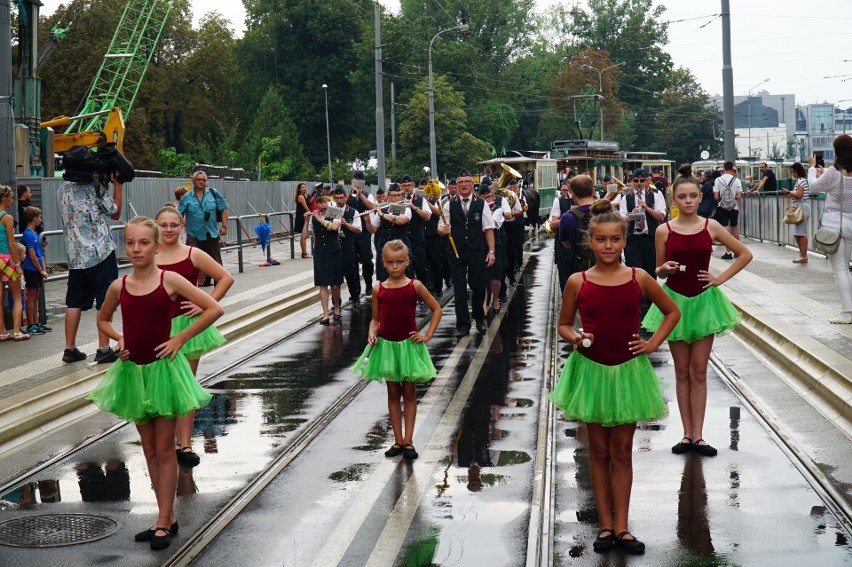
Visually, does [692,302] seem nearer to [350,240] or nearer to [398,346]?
[398,346]

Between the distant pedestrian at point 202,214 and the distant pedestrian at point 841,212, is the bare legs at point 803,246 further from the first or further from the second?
the distant pedestrian at point 202,214

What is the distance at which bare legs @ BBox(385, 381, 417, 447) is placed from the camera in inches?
337

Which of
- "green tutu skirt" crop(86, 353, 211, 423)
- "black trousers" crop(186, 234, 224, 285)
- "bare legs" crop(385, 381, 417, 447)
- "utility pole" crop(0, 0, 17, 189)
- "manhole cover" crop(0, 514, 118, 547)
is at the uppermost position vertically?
"utility pole" crop(0, 0, 17, 189)

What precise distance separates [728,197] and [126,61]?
4886cm

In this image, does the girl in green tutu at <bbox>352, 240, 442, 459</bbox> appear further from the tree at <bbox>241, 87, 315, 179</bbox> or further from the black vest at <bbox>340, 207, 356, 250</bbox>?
the tree at <bbox>241, 87, 315, 179</bbox>

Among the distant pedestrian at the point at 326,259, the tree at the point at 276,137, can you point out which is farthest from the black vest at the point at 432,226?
the tree at the point at 276,137

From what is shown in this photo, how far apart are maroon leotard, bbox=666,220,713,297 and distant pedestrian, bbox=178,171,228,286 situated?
489 inches

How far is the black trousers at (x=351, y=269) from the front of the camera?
18281mm

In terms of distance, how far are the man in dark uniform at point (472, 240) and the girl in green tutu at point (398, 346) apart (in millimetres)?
6533

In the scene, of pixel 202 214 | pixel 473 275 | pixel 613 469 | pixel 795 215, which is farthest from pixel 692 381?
pixel 795 215

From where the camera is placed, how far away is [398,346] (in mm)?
8656

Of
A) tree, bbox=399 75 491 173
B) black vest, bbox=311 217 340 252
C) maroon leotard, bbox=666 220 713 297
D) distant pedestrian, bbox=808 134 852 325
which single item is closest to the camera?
maroon leotard, bbox=666 220 713 297

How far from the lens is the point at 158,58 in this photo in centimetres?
7575

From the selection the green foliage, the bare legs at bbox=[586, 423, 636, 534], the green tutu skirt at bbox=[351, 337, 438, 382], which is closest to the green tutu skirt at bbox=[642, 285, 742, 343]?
the green tutu skirt at bbox=[351, 337, 438, 382]
